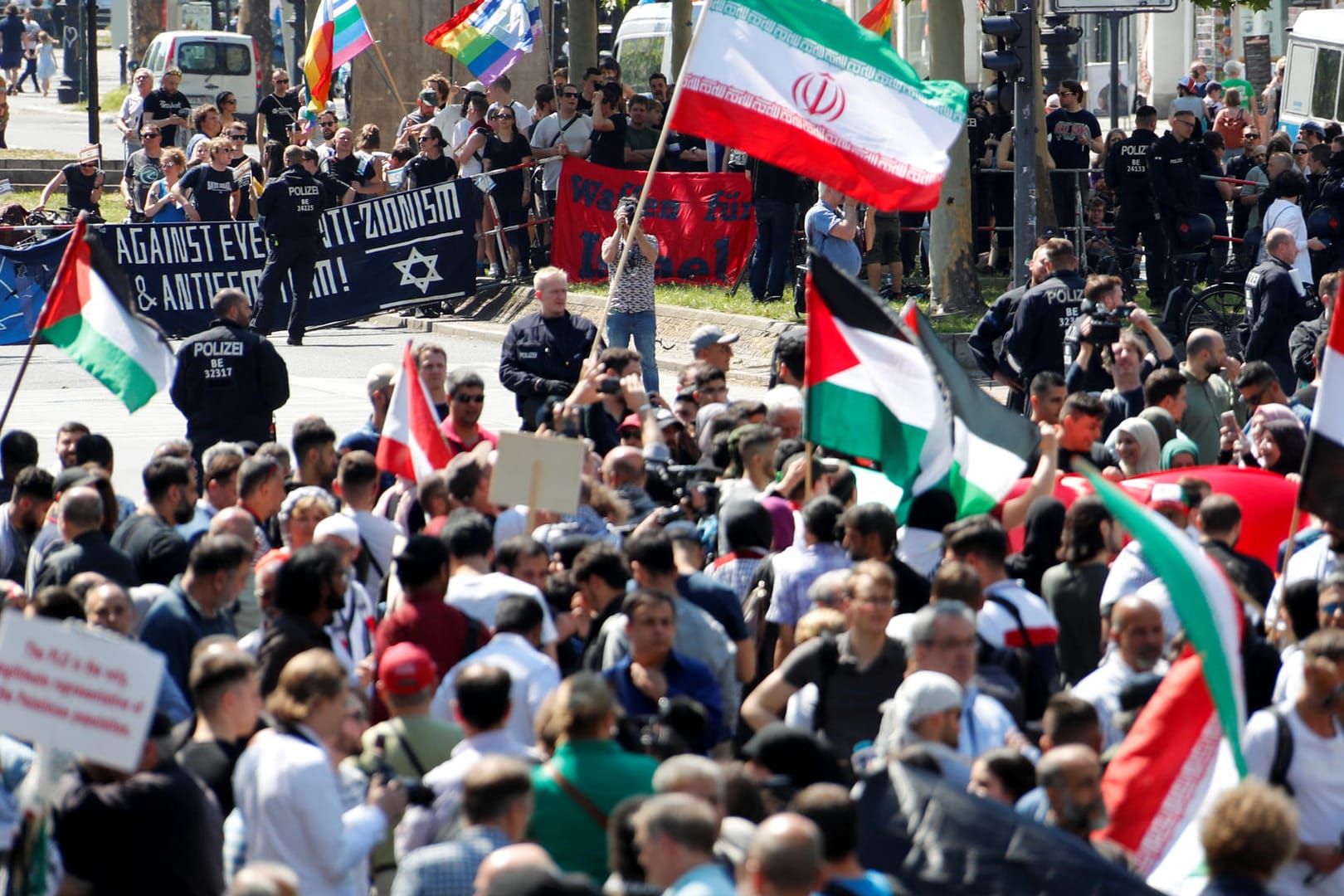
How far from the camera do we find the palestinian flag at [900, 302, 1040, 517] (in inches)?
324

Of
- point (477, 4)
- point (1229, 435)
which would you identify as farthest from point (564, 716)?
point (477, 4)

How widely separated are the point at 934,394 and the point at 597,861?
129 inches

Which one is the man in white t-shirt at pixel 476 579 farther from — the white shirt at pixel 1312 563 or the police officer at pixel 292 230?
the police officer at pixel 292 230

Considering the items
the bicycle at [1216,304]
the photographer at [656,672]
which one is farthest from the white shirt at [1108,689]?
the bicycle at [1216,304]

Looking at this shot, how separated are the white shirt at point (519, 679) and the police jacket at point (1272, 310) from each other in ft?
26.4

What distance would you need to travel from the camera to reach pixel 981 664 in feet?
22.3

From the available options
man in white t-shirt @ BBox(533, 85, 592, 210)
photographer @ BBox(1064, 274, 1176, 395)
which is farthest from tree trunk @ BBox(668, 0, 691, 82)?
photographer @ BBox(1064, 274, 1176, 395)

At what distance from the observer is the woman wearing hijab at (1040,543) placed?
8133mm

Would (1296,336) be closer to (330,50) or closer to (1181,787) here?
(1181,787)

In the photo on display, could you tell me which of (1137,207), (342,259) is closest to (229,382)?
(342,259)

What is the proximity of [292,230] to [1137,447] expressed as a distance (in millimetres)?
11954

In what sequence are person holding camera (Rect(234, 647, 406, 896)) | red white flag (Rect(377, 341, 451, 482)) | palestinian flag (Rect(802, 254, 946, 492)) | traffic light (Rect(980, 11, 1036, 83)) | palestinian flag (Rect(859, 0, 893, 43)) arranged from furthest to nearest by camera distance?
palestinian flag (Rect(859, 0, 893, 43)), traffic light (Rect(980, 11, 1036, 83)), red white flag (Rect(377, 341, 451, 482)), palestinian flag (Rect(802, 254, 946, 492)), person holding camera (Rect(234, 647, 406, 896))

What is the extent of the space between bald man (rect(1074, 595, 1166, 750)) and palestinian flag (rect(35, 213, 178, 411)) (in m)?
5.18

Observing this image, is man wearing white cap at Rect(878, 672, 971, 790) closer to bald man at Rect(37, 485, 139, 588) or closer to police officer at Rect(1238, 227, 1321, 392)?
bald man at Rect(37, 485, 139, 588)
